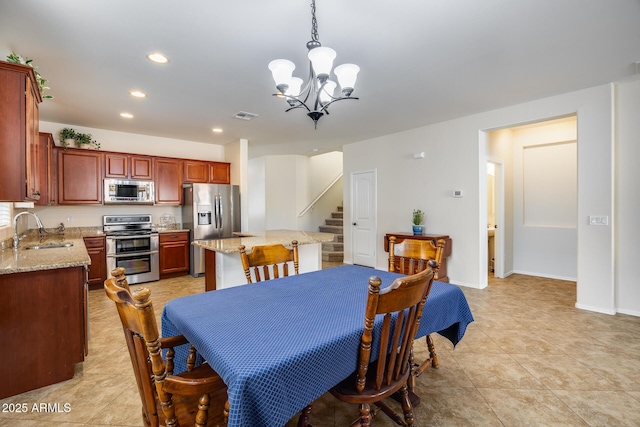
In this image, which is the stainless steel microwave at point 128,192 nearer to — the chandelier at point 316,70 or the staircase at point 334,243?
the staircase at point 334,243

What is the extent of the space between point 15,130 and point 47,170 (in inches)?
102

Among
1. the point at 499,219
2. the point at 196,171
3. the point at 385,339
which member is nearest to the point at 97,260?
the point at 196,171

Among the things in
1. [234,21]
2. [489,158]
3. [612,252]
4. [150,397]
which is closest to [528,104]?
[489,158]

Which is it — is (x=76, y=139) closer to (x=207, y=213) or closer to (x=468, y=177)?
(x=207, y=213)

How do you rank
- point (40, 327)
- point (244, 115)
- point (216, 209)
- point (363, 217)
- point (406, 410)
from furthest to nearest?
1. point (363, 217)
2. point (216, 209)
3. point (244, 115)
4. point (40, 327)
5. point (406, 410)

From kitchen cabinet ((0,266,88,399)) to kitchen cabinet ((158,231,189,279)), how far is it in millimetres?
2882

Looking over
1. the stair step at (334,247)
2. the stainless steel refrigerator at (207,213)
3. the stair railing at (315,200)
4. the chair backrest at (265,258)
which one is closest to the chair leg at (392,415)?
the chair backrest at (265,258)

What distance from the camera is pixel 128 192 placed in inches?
191

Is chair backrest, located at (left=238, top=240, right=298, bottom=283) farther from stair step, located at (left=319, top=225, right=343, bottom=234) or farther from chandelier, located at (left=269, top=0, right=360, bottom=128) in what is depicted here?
stair step, located at (left=319, top=225, right=343, bottom=234)

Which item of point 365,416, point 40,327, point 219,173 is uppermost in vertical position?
point 219,173

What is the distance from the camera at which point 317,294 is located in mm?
1671

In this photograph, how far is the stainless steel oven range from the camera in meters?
4.56

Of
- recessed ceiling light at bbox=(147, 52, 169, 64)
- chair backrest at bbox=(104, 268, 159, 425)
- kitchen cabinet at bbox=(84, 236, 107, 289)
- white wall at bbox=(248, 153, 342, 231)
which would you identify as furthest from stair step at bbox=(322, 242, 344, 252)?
chair backrest at bbox=(104, 268, 159, 425)

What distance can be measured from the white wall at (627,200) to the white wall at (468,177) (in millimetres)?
136
